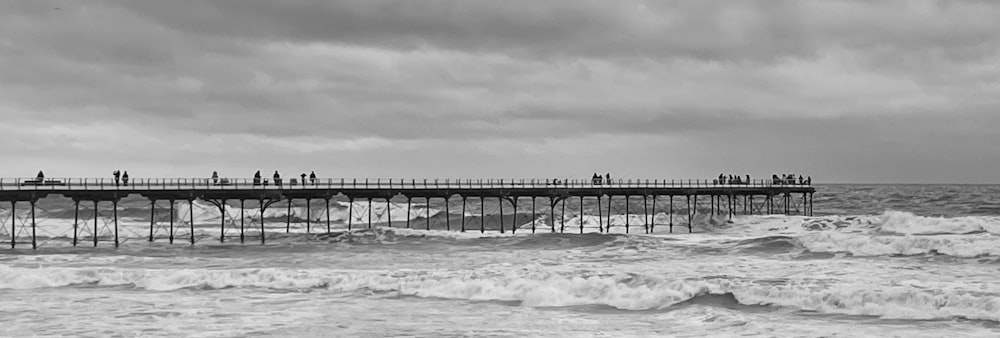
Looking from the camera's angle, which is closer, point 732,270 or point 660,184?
point 732,270

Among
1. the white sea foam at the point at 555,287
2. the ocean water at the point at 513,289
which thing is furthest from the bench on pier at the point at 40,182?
the white sea foam at the point at 555,287

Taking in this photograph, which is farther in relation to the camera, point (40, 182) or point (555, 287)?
point (40, 182)

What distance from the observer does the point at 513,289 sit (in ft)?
116

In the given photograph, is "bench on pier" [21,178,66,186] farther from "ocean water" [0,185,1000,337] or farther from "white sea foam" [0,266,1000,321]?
"white sea foam" [0,266,1000,321]

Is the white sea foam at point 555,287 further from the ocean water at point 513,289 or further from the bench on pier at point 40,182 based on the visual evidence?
the bench on pier at point 40,182

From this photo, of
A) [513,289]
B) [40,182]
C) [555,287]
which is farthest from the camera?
[40,182]

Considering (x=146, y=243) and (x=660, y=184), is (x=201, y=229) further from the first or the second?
(x=660, y=184)

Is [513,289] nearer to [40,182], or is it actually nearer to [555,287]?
[555,287]

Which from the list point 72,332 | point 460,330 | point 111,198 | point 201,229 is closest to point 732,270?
point 460,330

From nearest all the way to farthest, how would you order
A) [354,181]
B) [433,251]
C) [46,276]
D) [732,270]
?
[46,276]
[732,270]
[433,251]
[354,181]

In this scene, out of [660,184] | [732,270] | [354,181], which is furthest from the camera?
[660,184]

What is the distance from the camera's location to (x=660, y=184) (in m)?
78.5

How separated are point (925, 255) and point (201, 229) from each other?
57043mm

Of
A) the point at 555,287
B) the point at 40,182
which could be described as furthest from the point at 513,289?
the point at 40,182
